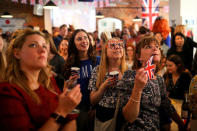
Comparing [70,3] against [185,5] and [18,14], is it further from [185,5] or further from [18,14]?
[185,5]

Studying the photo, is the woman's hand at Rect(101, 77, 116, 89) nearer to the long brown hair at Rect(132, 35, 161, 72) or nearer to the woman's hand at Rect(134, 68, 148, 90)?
the long brown hair at Rect(132, 35, 161, 72)

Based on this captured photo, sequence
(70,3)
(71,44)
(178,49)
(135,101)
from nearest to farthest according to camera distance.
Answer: (135,101) < (71,44) < (178,49) < (70,3)

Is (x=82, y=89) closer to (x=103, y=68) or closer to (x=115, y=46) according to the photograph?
(x=103, y=68)

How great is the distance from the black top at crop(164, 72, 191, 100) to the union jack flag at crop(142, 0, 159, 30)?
4.04m

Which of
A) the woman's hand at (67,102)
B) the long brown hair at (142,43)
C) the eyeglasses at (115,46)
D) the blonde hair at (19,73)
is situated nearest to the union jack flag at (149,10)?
the eyeglasses at (115,46)

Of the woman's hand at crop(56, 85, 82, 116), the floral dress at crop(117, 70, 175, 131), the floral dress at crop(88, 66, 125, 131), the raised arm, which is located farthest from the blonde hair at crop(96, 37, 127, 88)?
the woman's hand at crop(56, 85, 82, 116)

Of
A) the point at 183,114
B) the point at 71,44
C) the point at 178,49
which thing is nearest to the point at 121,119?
the point at 183,114

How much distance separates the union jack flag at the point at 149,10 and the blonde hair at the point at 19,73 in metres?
6.07

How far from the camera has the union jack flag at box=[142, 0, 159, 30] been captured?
6.88 m

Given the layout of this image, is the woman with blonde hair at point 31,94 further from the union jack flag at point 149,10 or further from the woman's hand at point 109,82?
the union jack flag at point 149,10

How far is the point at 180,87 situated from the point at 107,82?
1.73 metres

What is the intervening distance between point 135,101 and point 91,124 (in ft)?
2.23

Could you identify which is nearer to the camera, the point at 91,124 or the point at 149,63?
the point at 149,63

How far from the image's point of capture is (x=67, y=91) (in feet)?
3.89
